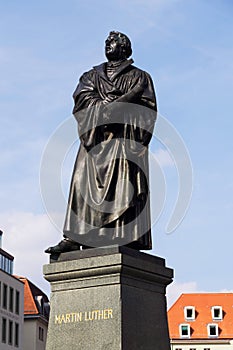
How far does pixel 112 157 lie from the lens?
11898 mm

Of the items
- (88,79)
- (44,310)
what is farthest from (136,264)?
(44,310)

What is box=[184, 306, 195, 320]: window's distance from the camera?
261 ft

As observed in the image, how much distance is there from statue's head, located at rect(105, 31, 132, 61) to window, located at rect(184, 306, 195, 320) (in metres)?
69.3

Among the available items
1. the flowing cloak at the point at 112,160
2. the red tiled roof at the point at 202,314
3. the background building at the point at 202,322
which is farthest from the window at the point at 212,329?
the flowing cloak at the point at 112,160

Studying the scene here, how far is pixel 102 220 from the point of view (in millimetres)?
11641

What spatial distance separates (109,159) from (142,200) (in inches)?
33.9

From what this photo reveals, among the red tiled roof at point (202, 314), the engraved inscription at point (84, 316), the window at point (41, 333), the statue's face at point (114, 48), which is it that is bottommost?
the engraved inscription at point (84, 316)

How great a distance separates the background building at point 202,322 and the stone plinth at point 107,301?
220ft

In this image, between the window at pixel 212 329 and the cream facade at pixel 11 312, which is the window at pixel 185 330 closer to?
the window at pixel 212 329

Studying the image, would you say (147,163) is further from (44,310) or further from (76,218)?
(44,310)

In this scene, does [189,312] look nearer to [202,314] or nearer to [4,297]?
[202,314]

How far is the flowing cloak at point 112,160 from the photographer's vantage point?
11633mm

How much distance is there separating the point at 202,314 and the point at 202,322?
3.99 feet

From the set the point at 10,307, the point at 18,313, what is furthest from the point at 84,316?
the point at 18,313
